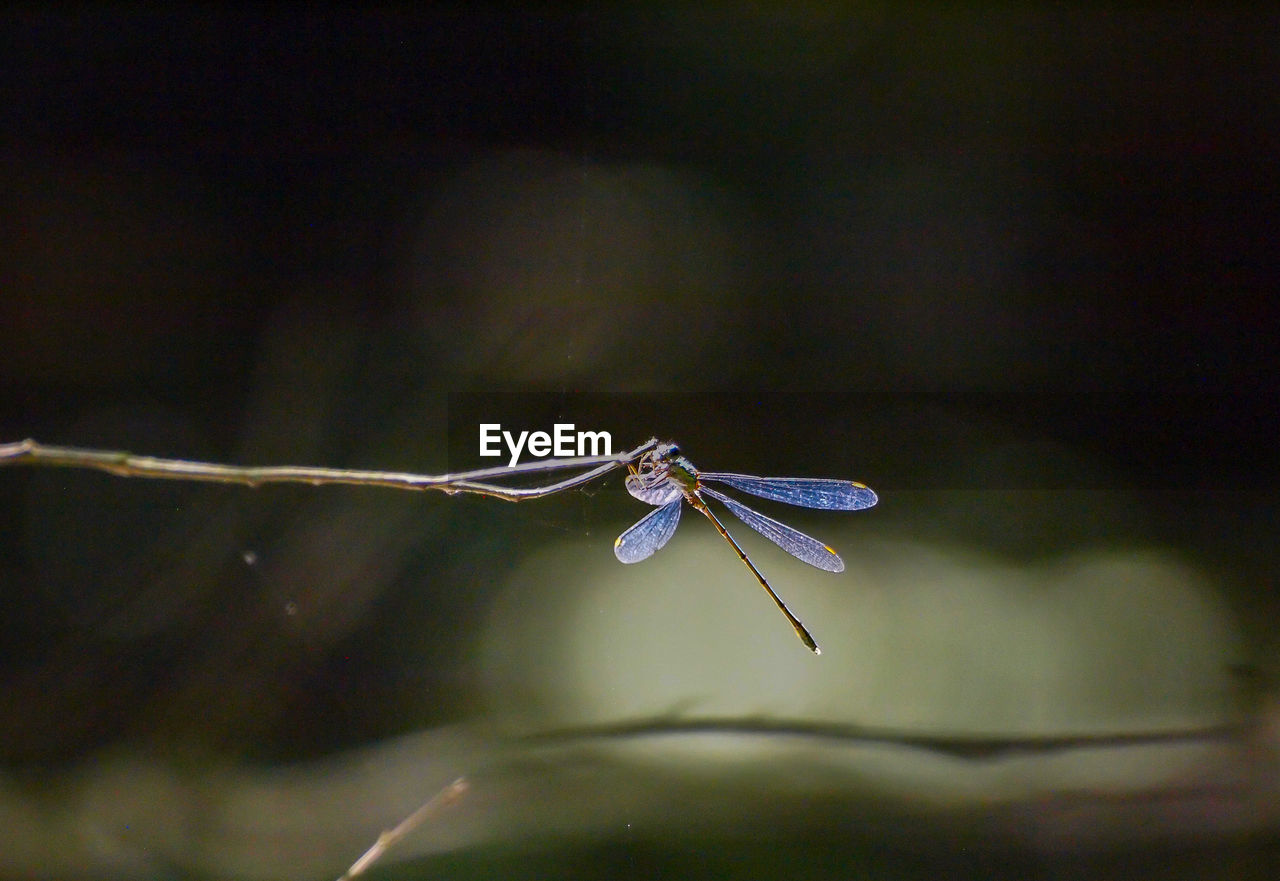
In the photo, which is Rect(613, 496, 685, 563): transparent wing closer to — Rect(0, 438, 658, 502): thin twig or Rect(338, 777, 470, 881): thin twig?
Rect(0, 438, 658, 502): thin twig

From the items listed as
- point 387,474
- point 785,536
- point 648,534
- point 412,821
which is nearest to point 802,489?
point 785,536

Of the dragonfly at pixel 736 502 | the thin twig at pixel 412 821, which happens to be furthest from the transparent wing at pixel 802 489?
the thin twig at pixel 412 821

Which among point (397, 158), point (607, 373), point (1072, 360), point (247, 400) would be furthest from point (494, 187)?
point (1072, 360)

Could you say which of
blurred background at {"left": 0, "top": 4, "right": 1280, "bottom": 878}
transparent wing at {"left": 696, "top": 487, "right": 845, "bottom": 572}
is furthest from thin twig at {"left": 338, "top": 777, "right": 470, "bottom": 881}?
transparent wing at {"left": 696, "top": 487, "right": 845, "bottom": 572}

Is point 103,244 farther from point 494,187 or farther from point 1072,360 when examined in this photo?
point 1072,360

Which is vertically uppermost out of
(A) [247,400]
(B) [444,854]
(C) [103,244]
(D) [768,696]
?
(C) [103,244]
